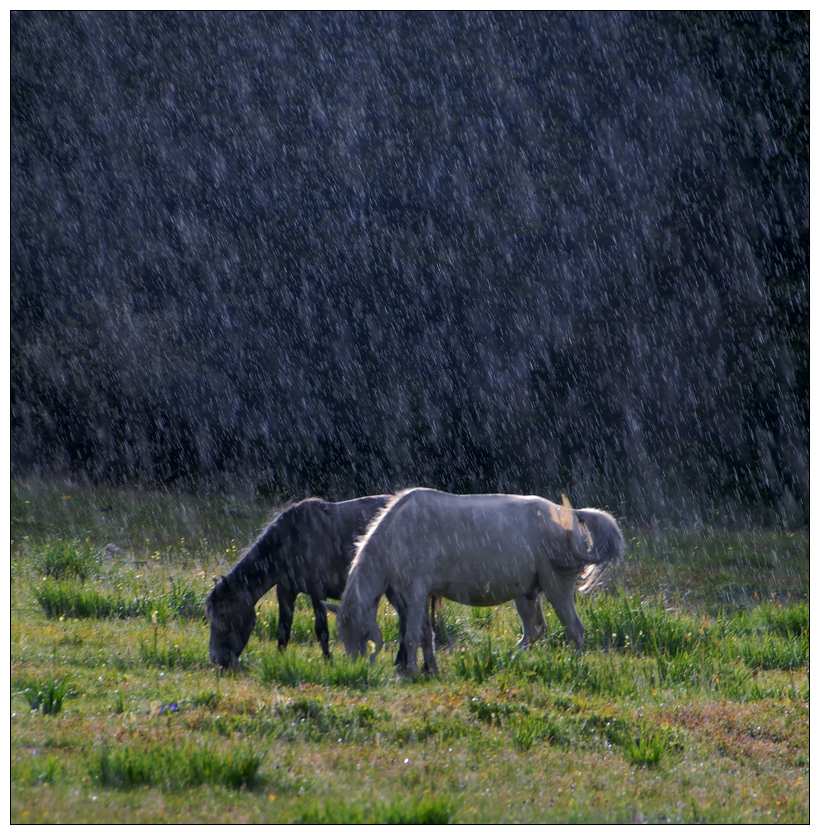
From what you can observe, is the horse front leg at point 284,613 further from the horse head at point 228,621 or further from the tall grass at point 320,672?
the tall grass at point 320,672

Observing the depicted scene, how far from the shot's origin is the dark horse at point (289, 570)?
9781 mm

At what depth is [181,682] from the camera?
889cm

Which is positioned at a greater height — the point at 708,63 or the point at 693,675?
the point at 708,63

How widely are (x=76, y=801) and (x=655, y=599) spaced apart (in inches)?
373

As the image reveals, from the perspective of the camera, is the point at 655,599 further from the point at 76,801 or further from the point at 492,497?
the point at 76,801

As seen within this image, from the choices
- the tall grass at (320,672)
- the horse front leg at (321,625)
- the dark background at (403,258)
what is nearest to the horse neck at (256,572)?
the horse front leg at (321,625)

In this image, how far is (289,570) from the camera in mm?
10469

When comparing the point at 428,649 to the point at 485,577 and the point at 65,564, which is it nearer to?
the point at 485,577

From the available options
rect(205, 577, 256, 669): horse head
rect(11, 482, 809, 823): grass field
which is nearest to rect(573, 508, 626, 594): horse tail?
rect(11, 482, 809, 823): grass field

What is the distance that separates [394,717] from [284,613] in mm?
2806

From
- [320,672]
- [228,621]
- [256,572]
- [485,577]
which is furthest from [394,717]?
[256,572]

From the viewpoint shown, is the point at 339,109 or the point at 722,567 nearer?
the point at 722,567

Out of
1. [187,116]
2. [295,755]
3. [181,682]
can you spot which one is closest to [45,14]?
[187,116]

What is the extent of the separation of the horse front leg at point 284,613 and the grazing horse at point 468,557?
104 cm
